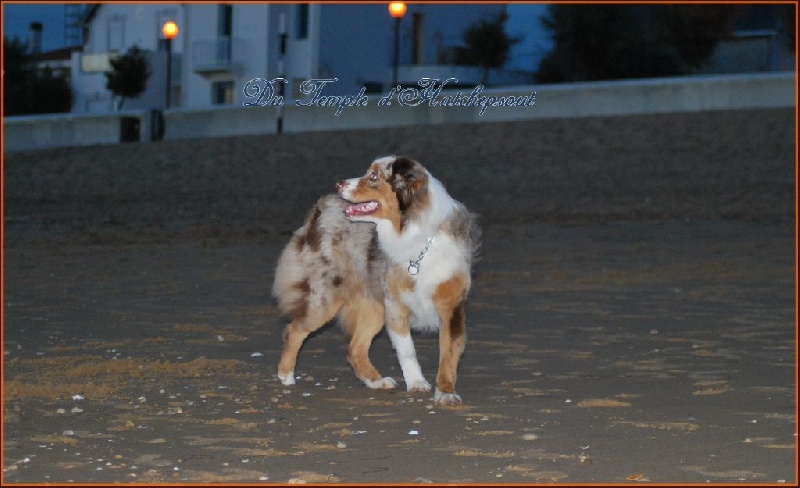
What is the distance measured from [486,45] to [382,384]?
1704 inches

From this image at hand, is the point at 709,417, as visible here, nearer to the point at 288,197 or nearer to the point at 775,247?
the point at 775,247

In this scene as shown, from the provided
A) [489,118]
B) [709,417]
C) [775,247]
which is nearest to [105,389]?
[709,417]

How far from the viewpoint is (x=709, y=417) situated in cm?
813

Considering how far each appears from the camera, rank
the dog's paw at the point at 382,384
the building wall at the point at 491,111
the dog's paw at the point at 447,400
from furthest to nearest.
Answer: the building wall at the point at 491,111, the dog's paw at the point at 382,384, the dog's paw at the point at 447,400

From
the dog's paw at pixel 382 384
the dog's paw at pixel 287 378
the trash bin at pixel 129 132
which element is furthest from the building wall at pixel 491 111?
the dog's paw at pixel 287 378

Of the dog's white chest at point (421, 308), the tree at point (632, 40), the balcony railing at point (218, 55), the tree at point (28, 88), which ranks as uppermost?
the tree at point (632, 40)

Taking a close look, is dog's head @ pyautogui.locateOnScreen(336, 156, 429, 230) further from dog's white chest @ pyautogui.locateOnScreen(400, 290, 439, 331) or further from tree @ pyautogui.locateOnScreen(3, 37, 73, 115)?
tree @ pyautogui.locateOnScreen(3, 37, 73, 115)

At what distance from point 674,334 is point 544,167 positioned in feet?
49.7

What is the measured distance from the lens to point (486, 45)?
51969 mm

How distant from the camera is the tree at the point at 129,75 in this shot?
54219 mm

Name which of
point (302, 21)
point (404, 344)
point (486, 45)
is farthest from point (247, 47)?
point (404, 344)

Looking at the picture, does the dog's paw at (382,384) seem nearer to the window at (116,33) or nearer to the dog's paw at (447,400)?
the dog's paw at (447,400)

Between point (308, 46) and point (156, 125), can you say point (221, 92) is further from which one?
point (156, 125)

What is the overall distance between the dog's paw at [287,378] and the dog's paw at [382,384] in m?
0.54
